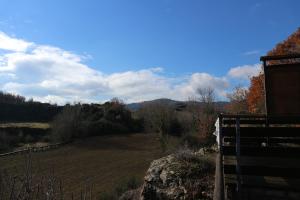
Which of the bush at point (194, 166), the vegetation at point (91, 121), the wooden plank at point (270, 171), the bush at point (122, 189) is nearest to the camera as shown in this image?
the wooden plank at point (270, 171)

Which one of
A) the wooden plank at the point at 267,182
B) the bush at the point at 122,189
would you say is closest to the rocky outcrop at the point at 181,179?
the wooden plank at the point at 267,182

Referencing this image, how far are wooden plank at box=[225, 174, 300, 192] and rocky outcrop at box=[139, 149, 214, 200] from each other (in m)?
1.08

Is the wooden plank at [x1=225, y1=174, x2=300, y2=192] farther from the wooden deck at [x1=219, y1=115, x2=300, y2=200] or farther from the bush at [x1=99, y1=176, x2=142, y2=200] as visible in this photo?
the bush at [x1=99, y1=176, x2=142, y2=200]

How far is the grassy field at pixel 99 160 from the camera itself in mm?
36031

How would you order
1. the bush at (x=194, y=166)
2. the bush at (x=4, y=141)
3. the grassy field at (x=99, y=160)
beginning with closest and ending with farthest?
the bush at (x=194, y=166)
the grassy field at (x=99, y=160)
the bush at (x=4, y=141)

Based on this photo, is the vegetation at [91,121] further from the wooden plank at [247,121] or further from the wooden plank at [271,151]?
the wooden plank at [271,151]

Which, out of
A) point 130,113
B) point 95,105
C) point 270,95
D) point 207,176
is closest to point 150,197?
point 207,176

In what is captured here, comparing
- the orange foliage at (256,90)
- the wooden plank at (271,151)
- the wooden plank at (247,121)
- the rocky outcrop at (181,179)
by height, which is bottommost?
the rocky outcrop at (181,179)

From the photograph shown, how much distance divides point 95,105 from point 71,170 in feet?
159

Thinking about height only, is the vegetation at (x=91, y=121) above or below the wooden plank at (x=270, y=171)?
above

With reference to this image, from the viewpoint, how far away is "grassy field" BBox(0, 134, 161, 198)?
36031 mm

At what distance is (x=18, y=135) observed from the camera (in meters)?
76.2

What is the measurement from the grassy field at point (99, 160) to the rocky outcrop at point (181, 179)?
17153 millimetres

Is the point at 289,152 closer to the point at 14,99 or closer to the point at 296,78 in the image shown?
the point at 296,78
